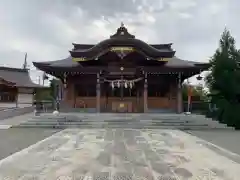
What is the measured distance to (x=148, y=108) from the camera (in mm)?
21125

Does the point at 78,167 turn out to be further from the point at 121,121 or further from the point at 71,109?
the point at 71,109

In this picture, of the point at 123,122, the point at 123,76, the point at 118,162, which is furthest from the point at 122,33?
the point at 118,162

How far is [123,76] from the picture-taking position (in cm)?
2127

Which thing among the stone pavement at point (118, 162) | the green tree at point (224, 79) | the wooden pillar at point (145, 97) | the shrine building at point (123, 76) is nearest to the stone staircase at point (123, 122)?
the wooden pillar at point (145, 97)

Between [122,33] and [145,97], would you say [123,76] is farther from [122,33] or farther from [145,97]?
[122,33]

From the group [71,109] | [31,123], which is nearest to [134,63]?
[71,109]

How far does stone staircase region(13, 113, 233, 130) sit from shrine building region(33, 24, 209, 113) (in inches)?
112

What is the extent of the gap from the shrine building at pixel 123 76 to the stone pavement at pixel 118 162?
10973 millimetres

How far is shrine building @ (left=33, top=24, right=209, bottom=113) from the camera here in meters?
20.4

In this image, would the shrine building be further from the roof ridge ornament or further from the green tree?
the green tree

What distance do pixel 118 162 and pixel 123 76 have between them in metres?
14.5

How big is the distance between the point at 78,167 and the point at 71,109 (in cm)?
1497

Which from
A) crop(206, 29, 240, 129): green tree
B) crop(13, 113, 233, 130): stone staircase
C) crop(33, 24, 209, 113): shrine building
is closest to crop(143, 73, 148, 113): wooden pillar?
crop(33, 24, 209, 113): shrine building

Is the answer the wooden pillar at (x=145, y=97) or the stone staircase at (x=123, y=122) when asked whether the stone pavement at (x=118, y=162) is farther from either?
the wooden pillar at (x=145, y=97)
